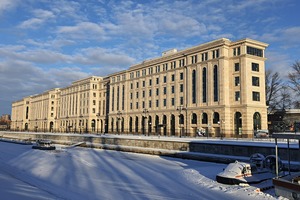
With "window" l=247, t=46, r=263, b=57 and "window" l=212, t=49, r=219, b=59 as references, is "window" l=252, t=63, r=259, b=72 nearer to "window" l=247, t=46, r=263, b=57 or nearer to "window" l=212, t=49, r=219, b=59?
"window" l=247, t=46, r=263, b=57

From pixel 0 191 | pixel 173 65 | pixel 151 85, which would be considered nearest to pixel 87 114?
pixel 151 85

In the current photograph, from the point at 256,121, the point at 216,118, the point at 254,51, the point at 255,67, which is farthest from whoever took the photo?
the point at 216,118

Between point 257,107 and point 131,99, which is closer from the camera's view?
point 257,107

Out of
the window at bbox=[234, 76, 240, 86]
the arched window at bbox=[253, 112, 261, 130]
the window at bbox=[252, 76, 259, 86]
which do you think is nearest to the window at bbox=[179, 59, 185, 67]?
the window at bbox=[234, 76, 240, 86]

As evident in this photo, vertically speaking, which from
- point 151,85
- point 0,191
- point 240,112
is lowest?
point 0,191

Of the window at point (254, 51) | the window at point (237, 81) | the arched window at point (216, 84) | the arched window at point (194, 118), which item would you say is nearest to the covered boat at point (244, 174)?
the window at point (237, 81)

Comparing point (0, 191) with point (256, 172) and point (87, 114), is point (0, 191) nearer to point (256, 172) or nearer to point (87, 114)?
point (256, 172)

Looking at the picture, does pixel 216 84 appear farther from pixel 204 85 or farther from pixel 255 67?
pixel 255 67

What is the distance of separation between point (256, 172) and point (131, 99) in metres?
69.1

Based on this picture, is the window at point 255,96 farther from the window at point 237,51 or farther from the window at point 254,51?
the window at point 237,51

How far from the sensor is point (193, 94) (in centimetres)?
6738

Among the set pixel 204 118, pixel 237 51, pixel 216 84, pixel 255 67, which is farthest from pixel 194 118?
pixel 237 51

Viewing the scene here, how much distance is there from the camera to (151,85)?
264 feet

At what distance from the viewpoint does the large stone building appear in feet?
194
